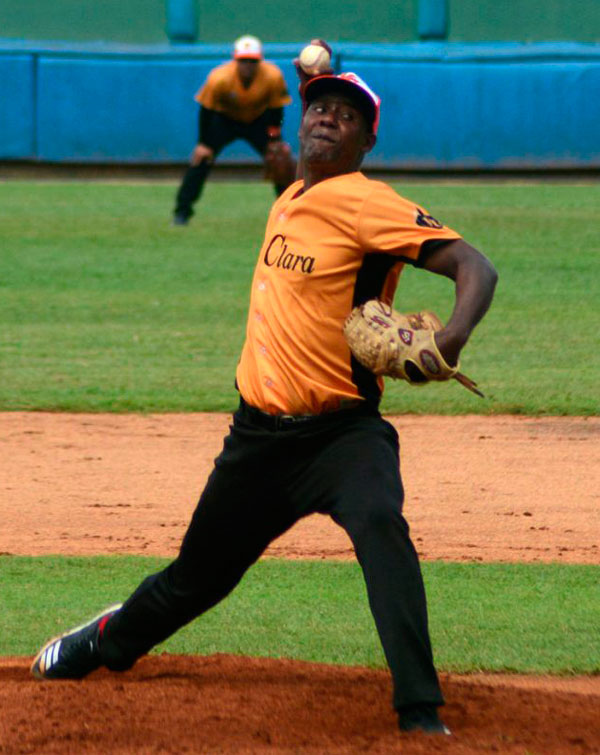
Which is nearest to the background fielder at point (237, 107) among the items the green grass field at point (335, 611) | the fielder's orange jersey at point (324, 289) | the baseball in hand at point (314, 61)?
the green grass field at point (335, 611)

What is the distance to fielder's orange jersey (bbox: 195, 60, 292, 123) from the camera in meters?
15.6

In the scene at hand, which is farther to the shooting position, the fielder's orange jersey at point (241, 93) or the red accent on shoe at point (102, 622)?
the fielder's orange jersey at point (241, 93)

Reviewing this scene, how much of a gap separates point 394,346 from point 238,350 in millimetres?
6781

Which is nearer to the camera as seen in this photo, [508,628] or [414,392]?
[508,628]

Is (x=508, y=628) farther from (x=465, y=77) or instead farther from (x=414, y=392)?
(x=465, y=77)

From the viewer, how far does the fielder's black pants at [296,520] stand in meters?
3.79

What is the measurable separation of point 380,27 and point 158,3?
3426mm

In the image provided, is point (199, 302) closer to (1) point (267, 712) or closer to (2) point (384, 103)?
(1) point (267, 712)

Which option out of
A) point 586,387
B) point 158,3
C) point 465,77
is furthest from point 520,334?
point 158,3

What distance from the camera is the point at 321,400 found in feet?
13.0

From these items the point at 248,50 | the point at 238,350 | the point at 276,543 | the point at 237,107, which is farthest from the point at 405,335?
the point at 237,107

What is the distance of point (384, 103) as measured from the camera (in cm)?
2091

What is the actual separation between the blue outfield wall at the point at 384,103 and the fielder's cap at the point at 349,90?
55.4ft

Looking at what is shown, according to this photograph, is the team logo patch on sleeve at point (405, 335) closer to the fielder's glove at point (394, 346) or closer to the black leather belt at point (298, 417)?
the fielder's glove at point (394, 346)
